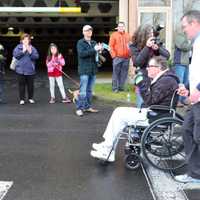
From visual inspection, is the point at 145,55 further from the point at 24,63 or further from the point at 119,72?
the point at 119,72

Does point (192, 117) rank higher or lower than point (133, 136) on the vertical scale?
higher

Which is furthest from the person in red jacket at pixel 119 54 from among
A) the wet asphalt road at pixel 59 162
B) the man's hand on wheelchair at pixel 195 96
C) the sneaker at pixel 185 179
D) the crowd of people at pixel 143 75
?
the man's hand on wheelchair at pixel 195 96

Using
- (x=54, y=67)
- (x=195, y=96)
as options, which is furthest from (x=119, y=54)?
(x=195, y=96)

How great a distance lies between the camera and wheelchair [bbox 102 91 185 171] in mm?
6828

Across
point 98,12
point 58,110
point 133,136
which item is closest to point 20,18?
point 98,12

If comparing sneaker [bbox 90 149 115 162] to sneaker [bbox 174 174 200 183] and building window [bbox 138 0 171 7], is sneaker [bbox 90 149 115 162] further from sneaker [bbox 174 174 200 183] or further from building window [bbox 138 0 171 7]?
building window [bbox 138 0 171 7]

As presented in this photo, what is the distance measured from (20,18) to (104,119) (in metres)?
16.9

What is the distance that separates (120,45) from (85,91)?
355 centimetres

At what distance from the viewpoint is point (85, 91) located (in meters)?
11.2

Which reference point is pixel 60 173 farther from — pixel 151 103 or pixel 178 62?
pixel 178 62

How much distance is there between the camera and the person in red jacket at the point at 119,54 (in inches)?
563

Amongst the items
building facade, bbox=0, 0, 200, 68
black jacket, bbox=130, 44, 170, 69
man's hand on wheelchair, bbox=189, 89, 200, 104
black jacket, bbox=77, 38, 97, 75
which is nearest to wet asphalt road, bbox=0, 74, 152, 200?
black jacket, bbox=77, 38, 97, 75

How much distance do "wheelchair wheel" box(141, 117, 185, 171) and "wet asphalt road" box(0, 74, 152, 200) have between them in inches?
12.9

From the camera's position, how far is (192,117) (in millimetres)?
5938
